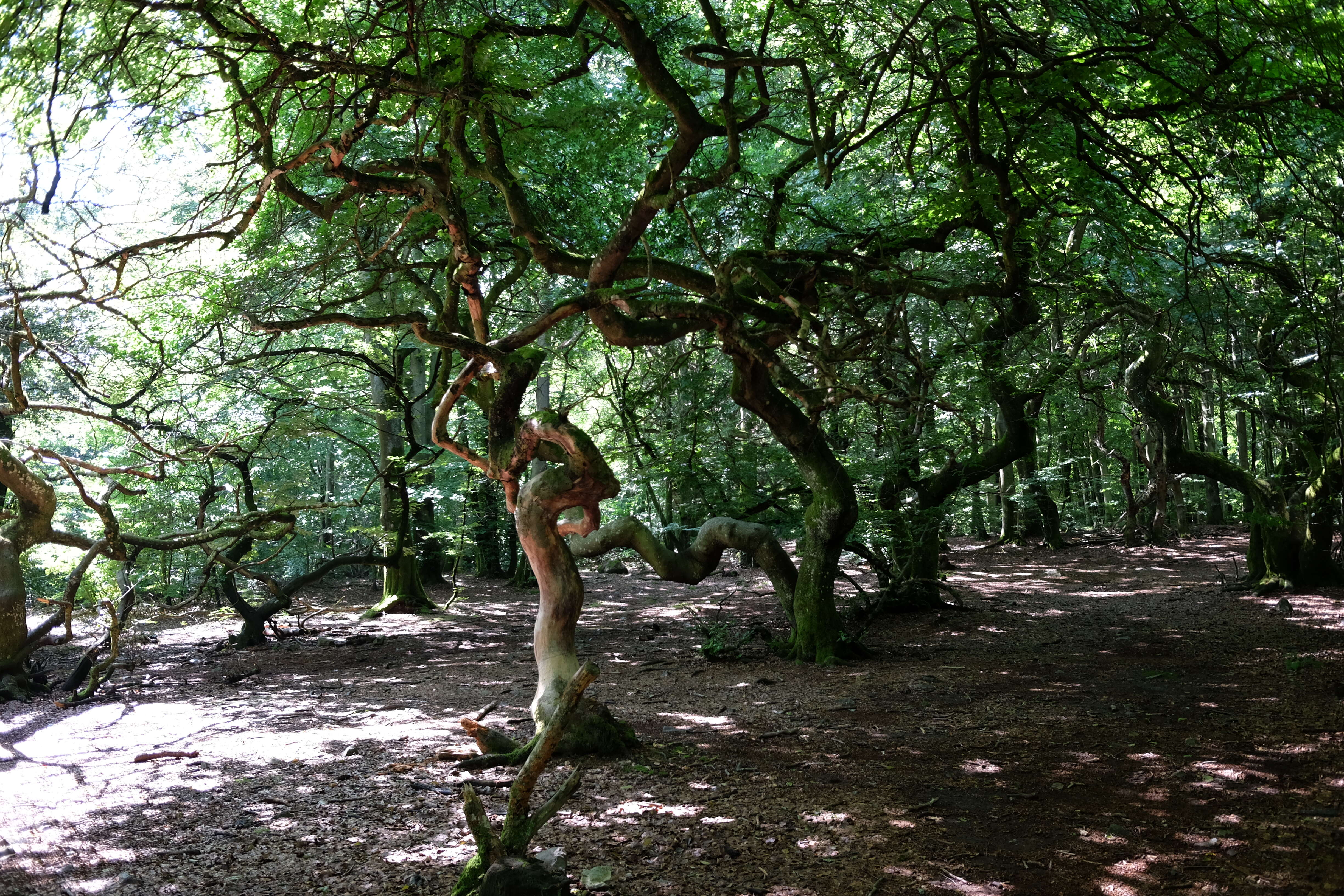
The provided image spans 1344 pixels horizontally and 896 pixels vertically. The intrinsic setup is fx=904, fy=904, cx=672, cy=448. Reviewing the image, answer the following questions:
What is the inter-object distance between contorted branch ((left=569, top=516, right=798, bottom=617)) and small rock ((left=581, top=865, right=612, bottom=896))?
359cm

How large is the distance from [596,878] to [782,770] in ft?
6.27

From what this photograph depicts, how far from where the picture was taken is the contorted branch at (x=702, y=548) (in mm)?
7641

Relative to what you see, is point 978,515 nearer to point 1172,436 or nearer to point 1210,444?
point 1210,444

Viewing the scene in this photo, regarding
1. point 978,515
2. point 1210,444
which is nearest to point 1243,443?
point 1210,444

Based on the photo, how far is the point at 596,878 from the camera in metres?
3.67

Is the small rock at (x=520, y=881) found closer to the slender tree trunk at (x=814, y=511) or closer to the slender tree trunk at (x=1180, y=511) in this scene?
the slender tree trunk at (x=814, y=511)

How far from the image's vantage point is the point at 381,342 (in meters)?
14.7

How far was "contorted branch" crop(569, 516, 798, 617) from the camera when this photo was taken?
764cm

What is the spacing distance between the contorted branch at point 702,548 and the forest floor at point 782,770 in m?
0.93

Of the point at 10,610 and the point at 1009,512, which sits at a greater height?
the point at 1009,512

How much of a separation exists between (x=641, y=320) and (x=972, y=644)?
4.95m

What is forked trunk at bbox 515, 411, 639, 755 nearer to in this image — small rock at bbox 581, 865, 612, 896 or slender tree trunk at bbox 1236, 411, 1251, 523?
small rock at bbox 581, 865, 612, 896

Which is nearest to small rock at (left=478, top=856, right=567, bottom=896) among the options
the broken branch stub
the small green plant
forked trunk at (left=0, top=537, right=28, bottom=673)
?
the broken branch stub

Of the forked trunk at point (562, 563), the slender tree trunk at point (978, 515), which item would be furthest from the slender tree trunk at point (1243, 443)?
the forked trunk at point (562, 563)
